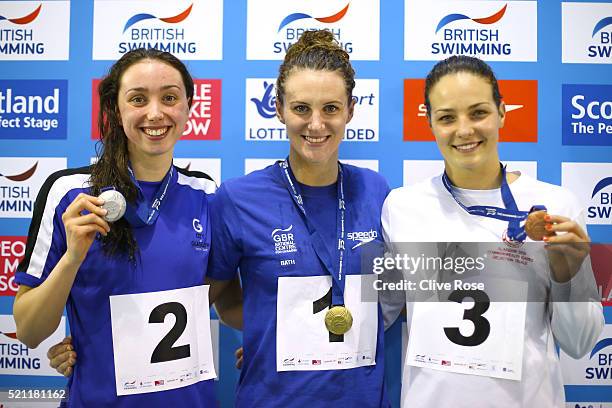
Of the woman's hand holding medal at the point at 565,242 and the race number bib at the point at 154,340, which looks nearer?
the woman's hand holding medal at the point at 565,242

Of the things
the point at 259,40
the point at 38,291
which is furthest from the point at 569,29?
the point at 38,291

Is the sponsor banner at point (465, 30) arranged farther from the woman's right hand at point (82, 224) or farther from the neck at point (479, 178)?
the woman's right hand at point (82, 224)

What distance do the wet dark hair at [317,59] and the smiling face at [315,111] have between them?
3cm

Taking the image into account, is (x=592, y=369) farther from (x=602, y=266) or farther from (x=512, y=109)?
(x=512, y=109)

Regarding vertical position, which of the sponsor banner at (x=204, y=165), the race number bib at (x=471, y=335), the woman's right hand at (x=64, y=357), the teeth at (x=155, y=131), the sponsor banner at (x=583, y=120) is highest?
the sponsor banner at (x=583, y=120)

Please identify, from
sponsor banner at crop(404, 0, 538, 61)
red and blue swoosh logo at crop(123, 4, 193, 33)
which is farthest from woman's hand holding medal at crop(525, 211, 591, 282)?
red and blue swoosh logo at crop(123, 4, 193, 33)

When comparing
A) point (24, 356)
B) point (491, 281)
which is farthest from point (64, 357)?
point (491, 281)

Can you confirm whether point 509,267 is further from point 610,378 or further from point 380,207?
point 610,378

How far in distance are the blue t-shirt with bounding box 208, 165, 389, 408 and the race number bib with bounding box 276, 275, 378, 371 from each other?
0.03 metres

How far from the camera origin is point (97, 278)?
1.83 meters

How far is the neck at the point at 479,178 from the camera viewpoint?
1919 millimetres

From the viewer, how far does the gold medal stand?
6.16 feet

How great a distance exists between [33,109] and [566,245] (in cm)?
254

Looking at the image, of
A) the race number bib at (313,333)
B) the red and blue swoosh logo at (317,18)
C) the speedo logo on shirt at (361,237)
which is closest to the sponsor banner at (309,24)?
the red and blue swoosh logo at (317,18)
